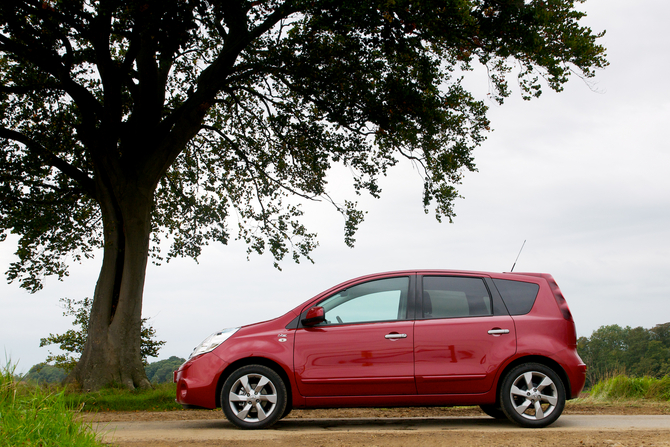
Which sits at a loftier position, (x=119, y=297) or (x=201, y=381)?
(x=119, y=297)

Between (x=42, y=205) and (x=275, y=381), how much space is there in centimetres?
1219

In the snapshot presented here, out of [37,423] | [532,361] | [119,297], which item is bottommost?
[37,423]

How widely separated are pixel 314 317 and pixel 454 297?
171 centimetres

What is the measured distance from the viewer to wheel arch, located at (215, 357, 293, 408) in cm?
705

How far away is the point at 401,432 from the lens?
6789 mm

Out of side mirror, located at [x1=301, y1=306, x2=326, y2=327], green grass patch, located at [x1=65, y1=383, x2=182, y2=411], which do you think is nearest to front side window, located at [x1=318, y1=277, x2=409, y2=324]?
side mirror, located at [x1=301, y1=306, x2=326, y2=327]

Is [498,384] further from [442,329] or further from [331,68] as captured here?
[331,68]

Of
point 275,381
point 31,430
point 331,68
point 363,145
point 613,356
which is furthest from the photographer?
point 613,356

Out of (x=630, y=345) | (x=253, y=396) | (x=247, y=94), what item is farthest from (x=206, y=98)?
(x=630, y=345)

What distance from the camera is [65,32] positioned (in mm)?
14117

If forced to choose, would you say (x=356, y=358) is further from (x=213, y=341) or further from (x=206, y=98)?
(x=206, y=98)

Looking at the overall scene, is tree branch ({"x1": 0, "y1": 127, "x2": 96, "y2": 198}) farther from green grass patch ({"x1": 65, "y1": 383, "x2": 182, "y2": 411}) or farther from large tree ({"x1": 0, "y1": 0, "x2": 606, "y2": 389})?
green grass patch ({"x1": 65, "y1": 383, "x2": 182, "y2": 411})

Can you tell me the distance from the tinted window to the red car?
0.05 ft

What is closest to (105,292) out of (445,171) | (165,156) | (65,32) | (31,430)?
(165,156)
